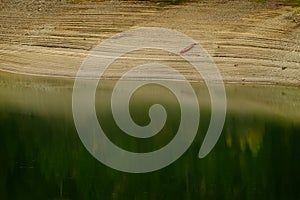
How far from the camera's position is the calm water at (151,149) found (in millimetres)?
17938

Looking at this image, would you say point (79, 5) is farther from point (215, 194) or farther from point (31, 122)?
point (215, 194)

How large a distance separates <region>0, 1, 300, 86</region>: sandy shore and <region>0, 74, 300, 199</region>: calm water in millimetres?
1767

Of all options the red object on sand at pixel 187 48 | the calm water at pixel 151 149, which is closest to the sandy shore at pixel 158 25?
the red object on sand at pixel 187 48

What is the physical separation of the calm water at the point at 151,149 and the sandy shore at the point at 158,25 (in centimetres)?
177

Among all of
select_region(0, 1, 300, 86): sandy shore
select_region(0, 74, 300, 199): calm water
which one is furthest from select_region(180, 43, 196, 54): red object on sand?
select_region(0, 74, 300, 199): calm water

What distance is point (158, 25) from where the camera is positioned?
31375mm

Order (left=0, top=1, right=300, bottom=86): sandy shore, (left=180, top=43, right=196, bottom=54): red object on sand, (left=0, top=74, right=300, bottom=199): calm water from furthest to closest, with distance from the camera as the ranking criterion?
(left=180, top=43, right=196, bottom=54): red object on sand
(left=0, top=1, right=300, bottom=86): sandy shore
(left=0, top=74, right=300, bottom=199): calm water

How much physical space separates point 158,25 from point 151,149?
10.9 metres

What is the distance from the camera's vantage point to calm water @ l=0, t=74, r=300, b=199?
58.9ft

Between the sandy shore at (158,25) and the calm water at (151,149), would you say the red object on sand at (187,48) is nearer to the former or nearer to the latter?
the sandy shore at (158,25)

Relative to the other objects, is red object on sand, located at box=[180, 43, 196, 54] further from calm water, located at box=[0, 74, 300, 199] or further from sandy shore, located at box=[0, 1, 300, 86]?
calm water, located at box=[0, 74, 300, 199]

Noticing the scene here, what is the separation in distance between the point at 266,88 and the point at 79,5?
319 inches

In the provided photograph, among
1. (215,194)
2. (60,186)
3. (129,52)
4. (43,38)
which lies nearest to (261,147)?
(215,194)

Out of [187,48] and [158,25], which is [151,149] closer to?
[187,48]
